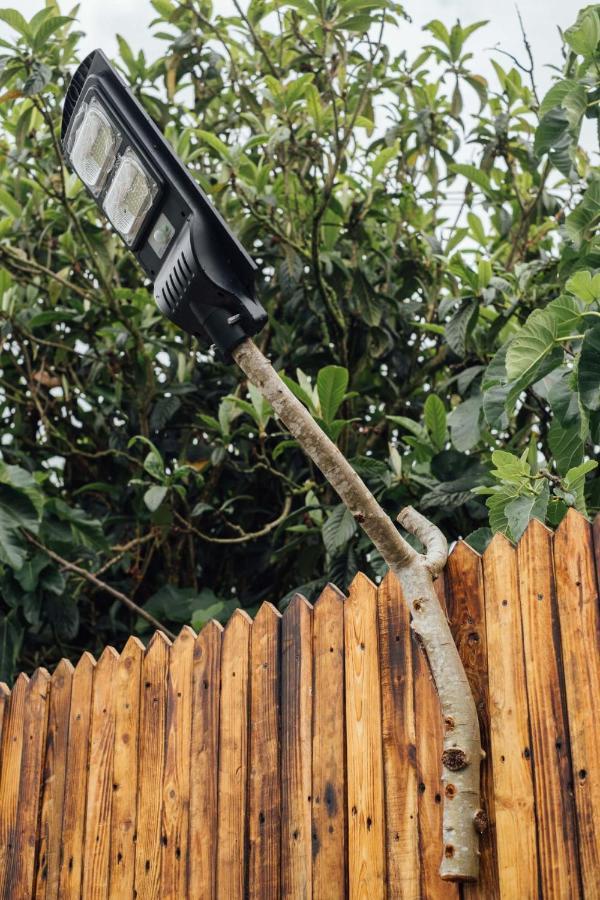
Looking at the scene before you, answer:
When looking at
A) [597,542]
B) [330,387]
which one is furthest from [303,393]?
[597,542]

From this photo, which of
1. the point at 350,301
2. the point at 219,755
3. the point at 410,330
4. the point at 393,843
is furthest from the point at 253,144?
the point at 393,843

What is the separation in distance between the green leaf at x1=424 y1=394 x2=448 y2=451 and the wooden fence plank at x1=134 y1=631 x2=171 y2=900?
104 cm

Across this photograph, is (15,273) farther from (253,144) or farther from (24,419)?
(253,144)

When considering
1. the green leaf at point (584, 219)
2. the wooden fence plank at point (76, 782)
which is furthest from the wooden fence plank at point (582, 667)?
the wooden fence plank at point (76, 782)

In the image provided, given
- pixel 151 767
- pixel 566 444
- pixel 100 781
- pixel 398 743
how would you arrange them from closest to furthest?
pixel 398 743
pixel 566 444
pixel 151 767
pixel 100 781

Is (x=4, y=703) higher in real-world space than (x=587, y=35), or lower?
lower

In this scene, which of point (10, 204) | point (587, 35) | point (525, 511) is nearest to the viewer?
point (525, 511)

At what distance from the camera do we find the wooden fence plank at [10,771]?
293 cm

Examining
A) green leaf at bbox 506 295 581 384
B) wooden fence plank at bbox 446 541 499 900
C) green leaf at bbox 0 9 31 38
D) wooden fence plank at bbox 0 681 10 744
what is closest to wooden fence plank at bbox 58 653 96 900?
wooden fence plank at bbox 0 681 10 744

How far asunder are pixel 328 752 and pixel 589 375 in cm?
99

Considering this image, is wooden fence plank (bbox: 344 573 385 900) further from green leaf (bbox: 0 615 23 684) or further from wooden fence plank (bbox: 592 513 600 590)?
green leaf (bbox: 0 615 23 684)

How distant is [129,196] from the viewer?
2.00m

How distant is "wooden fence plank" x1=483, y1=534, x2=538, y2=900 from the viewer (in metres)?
1.88

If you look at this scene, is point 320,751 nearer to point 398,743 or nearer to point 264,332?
point 398,743
